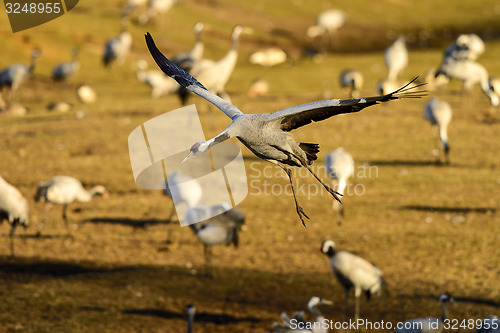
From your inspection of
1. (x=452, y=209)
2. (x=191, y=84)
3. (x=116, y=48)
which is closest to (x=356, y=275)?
(x=191, y=84)

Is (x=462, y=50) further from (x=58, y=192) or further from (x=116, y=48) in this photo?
(x=58, y=192)

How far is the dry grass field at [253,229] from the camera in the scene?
863 centimetres

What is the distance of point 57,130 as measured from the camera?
17.2 meters

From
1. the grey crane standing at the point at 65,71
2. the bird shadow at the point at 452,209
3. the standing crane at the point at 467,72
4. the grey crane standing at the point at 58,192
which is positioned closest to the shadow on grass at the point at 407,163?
the bird shadow at the point at 452,209

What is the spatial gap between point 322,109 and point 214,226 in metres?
3.86

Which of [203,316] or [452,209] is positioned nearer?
[203,316]

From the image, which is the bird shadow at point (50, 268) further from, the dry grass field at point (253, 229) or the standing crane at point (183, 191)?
the standing crane at point (183, 191)

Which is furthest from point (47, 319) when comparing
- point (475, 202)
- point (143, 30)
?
point (143, 30)

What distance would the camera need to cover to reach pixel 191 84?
781cm

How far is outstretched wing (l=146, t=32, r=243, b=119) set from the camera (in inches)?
291

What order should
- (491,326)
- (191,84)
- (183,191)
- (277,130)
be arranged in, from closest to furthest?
(491,326)
(277,130)
(191,84)
(183,191)

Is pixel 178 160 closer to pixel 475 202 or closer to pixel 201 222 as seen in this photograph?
pixel 201 222

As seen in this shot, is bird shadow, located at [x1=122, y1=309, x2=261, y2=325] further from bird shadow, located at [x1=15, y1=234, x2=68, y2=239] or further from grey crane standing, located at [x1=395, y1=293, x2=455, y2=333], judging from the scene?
bird shadow, located at [x1=15, y1=234, x2=68, y2=239]

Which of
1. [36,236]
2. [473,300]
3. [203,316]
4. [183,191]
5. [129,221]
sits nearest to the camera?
[203,316]
